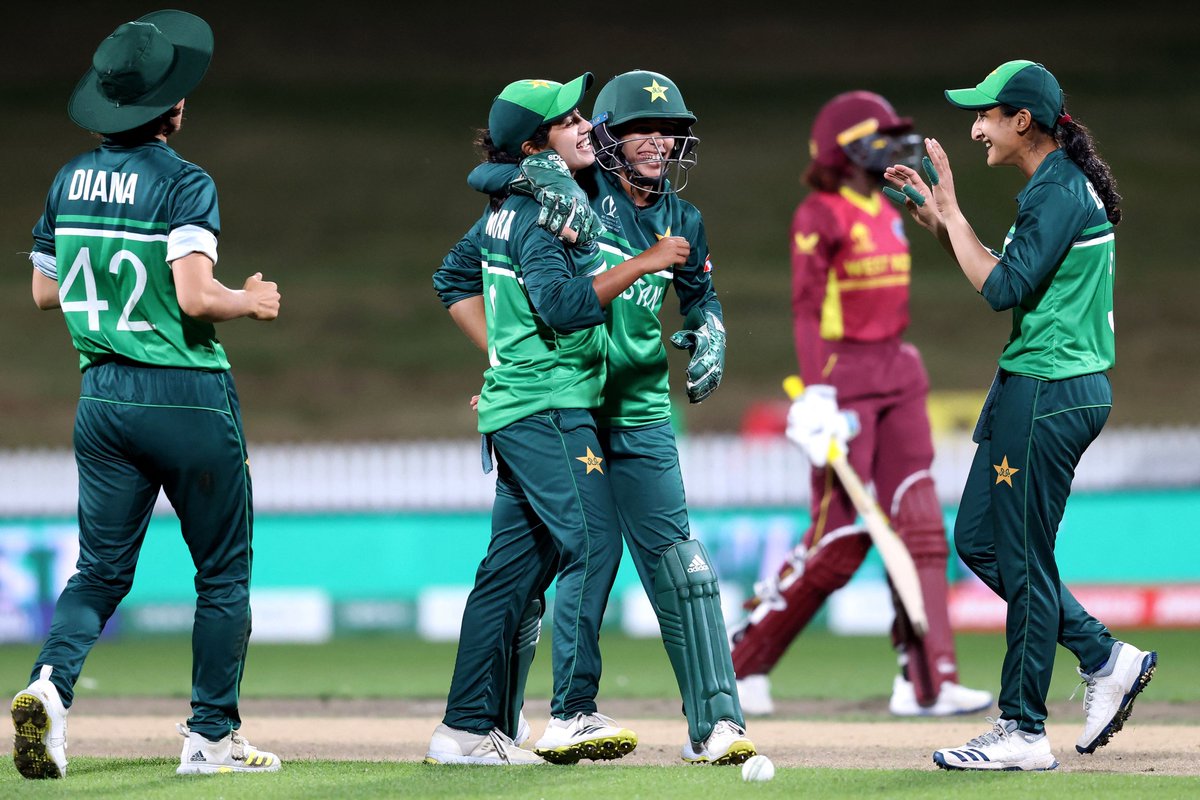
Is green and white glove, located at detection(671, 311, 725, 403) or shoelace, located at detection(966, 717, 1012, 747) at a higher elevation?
green and white glove, located at detection(671, 311, 725, 403)

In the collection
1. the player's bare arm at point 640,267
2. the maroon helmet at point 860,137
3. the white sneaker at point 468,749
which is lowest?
the white sneaker at point 468,749

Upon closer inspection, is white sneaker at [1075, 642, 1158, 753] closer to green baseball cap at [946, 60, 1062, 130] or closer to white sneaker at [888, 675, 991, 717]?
green baseball cap at [946, 60, 1062, 130]

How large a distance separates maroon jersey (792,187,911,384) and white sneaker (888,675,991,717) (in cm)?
149

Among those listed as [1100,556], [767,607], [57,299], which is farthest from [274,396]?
[57,299]

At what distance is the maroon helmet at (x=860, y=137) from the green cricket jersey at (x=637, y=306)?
2.65m

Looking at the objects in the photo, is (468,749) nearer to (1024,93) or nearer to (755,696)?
(755,696)

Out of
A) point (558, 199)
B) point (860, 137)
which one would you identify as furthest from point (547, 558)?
point (860, 137)

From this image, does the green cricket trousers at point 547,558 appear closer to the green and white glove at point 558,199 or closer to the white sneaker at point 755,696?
the green and white glove at point 558,199

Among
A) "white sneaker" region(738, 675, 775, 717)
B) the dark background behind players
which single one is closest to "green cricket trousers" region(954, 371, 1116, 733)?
"white sneaker" region(738, 675, 775, 717)

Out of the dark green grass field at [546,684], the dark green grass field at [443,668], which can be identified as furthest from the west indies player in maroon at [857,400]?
the dark green grass field at [443,668]

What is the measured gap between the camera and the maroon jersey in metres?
7.84

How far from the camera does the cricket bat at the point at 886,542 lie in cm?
764

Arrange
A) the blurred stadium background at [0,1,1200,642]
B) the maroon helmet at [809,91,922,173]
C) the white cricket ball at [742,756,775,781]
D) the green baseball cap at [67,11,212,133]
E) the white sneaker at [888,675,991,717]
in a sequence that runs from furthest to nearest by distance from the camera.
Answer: the blurred stadium background at [0,1,1200,642] → the maroon helmet at [809,91,922,173] → the white sneaker at [888,675,991,717] → the green baseball cap at [67,11,212,133] → the white cricket ball at [742,756,775,781]

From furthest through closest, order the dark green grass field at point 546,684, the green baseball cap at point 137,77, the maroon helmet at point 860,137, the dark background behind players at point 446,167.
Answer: the dark background behind players at point 446,167
the maroon helmet at point 860,137
the green baseball cap at point 137,77
the dark green grass field at point 546,684
